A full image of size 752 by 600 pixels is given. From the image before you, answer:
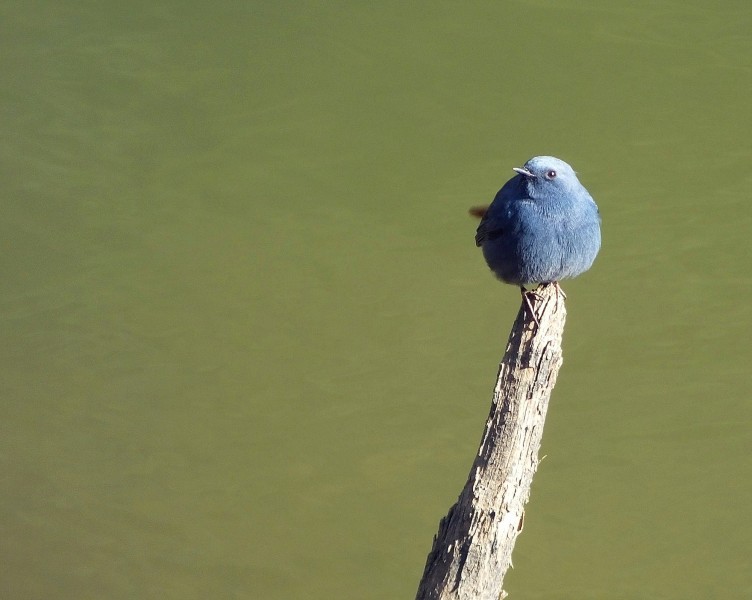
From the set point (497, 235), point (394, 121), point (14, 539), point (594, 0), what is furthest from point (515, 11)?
point (14, 539)

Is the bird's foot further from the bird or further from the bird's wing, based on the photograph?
the bird's wing

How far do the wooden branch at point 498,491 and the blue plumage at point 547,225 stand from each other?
50 centimetres

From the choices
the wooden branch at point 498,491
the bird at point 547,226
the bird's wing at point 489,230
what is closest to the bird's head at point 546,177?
the bird at point 547,226

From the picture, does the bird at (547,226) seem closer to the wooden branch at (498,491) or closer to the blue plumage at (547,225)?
the blue plumage at (547,225)

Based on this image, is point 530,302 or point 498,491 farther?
point 530,302

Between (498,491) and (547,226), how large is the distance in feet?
3.18

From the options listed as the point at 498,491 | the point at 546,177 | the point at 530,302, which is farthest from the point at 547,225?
the point at 498,491

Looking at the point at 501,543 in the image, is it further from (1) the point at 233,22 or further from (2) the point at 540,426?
(1) the point at 233,22

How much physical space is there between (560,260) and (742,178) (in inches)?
129

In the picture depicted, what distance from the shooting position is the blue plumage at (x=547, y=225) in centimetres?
344

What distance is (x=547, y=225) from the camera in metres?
3.44

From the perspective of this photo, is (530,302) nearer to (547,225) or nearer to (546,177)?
(547,225)

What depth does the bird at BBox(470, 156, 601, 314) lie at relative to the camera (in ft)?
11.3

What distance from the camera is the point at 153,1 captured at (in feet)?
25.6
